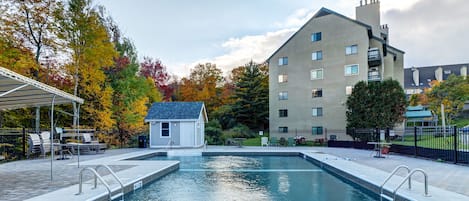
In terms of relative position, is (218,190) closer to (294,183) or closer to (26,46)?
(294,183)

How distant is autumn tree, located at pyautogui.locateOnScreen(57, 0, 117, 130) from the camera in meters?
16.4

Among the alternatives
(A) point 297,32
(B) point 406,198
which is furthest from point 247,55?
(B) point 406,198

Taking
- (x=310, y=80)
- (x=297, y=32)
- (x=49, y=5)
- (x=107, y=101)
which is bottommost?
(x=107, y=101)

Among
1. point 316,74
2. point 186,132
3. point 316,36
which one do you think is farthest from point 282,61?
point 186,132

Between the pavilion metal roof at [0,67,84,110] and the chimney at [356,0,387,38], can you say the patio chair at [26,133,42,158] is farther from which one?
the chimney at [356,0,387,38]

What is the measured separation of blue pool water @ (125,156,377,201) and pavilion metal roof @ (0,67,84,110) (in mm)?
3185

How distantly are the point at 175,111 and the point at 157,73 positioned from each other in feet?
45.1

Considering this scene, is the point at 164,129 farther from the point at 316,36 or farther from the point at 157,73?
the point at 316,36

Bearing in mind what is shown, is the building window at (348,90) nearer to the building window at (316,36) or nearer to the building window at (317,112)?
the building window at (317,112)

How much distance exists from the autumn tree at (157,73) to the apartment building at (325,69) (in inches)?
472

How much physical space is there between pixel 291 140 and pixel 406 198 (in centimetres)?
1653

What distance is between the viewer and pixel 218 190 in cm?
820

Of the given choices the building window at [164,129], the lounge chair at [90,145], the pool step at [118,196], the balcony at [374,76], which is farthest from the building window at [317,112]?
the pool step at [118,196]

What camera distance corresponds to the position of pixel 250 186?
28.8ft
